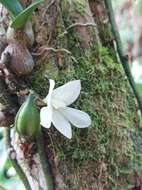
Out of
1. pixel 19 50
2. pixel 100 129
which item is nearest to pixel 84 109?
pixel 100 129

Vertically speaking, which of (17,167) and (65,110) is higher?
(65,110)

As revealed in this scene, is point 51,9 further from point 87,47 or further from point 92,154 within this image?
point 92,154

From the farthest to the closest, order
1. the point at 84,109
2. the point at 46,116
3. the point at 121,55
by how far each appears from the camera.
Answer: the point at 121,55 < the point at 84,109 < the point at 46,116

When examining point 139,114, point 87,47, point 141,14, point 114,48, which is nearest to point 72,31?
point 87,47

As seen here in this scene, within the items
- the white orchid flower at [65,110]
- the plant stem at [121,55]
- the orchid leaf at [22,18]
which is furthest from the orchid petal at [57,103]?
the plant stem at [121,55]

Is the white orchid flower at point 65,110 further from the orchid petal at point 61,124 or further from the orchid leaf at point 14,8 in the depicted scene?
the orchid leaf at point 14,8

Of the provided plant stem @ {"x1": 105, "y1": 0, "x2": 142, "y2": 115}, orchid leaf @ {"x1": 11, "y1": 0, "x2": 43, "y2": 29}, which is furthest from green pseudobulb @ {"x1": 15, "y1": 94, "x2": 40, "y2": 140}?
plant stem @ {"x1": 105, "y1": 0, "x2": 142, "y2": 115}

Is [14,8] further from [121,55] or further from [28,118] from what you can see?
[121,55]

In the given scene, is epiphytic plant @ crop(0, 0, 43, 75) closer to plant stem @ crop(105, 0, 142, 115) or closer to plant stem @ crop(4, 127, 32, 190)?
plant stem @ crop(4, 127, 32, 190)
